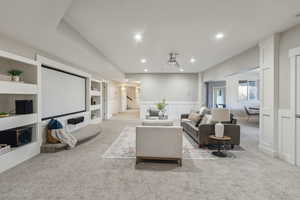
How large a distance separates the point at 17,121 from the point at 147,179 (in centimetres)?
265

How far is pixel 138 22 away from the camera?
3.15 meters

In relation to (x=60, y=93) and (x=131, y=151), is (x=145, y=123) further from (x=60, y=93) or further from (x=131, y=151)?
(x=60, y=93)

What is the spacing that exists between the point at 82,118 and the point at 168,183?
434 cm

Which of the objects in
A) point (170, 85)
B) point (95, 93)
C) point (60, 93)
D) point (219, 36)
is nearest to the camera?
point (219, 36)

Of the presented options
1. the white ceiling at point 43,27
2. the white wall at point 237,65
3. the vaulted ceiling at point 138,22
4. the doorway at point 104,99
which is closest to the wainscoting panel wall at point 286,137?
the white wall at point 237,65

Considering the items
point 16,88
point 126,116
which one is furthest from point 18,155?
point 126,116

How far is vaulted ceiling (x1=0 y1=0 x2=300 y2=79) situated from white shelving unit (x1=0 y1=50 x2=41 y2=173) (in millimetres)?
522

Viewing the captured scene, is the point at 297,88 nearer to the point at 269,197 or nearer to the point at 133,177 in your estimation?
the point at 269,197

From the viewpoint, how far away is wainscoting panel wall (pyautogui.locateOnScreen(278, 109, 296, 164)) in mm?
3262

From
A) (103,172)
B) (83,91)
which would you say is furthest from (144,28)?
(83,91)

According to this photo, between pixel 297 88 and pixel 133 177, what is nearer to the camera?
pixel 133 177

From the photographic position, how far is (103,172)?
2.88m

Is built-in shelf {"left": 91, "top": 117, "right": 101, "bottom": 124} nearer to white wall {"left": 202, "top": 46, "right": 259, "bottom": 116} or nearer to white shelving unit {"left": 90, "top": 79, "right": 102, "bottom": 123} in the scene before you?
white shelving unit {"left": 90, "top": 79, "right": 102, "bottom": 123}

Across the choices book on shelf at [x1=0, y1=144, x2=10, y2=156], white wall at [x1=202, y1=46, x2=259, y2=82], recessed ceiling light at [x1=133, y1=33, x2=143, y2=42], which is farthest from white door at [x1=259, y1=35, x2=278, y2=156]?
book on shelf at [x1=0, y1=144, x2=10, y2=156]
